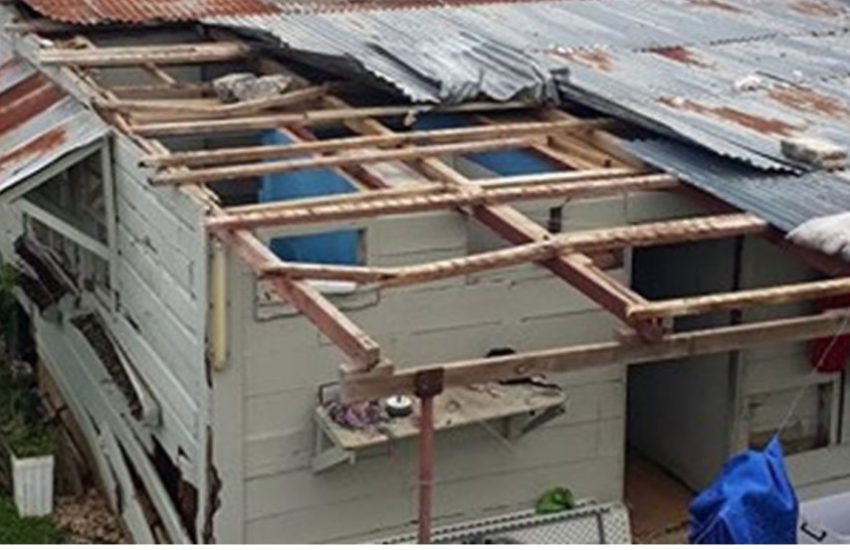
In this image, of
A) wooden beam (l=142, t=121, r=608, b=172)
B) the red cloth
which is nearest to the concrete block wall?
wooden beam (l=142, t=121, r=608, b=172)

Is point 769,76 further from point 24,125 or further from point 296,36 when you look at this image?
point 24,125

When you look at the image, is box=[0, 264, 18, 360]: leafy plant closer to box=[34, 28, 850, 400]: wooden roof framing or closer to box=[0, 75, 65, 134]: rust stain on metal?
Answer: box=[0, 75, 65, 134]: rust stain on metal

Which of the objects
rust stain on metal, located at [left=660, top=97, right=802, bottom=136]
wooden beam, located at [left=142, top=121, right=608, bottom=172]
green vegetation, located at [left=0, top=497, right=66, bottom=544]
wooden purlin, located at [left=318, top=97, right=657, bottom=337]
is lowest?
green vegetation, located at [left=0, top=497, right=66, bottom=544]

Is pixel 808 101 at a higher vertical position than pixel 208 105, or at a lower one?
higher

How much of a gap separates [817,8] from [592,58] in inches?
134

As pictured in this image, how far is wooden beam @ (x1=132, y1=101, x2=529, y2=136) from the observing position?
34.4 ft

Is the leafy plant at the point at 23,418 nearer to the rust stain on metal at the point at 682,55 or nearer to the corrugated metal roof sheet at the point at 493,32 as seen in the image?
the corrugated metal roof sheet at the point at 493,32

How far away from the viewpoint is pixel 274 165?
31.3 feet

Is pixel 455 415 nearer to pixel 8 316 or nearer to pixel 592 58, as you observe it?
pixel 592 58

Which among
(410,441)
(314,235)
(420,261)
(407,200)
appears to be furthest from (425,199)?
(410,441)

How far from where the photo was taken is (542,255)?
8.05m

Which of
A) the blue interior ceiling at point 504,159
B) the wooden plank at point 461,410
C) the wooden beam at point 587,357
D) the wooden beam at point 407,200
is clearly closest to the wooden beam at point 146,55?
the blue interior ceiling at point 504,159

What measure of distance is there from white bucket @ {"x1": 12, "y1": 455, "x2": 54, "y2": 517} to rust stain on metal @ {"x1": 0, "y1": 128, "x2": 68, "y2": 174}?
2176mm

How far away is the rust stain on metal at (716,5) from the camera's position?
14.5 m
